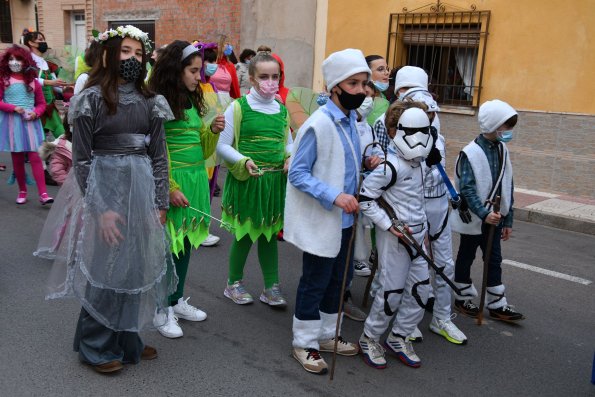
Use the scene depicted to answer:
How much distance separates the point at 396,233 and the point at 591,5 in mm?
7163

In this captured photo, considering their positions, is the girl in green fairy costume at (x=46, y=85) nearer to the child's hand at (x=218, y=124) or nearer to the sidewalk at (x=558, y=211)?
the child's hand at (x=218, y=124)

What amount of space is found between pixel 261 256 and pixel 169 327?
889 mm

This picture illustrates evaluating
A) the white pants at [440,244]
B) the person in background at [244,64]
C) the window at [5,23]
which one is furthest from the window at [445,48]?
the window at [5,23]

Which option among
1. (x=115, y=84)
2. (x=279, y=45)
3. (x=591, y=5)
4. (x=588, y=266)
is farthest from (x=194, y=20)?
(x=115, y=84)

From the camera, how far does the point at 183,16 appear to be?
15266mm

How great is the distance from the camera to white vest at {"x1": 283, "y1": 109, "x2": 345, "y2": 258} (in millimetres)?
3236

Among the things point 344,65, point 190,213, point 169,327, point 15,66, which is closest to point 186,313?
point 169,327

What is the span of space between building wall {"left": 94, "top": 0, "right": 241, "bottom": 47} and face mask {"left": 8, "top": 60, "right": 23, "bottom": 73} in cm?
765

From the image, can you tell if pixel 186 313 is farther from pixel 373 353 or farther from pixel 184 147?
pixel 373 353

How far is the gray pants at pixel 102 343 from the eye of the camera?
3189mm

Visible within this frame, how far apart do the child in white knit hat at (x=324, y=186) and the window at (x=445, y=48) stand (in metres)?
7.36

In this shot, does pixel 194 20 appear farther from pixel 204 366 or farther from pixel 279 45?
pixel 204 366

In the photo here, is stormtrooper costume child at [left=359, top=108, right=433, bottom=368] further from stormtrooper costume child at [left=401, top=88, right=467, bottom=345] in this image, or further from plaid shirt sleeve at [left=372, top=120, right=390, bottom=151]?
plaid shirt sleeve at [left=372, top=120, right=390, bottom=151]

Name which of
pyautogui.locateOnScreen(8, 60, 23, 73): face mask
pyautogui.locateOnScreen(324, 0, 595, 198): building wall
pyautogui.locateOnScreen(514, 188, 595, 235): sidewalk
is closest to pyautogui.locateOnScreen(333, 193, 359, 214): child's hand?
pyautogui.locateOnScreen(8, 60, 23, 73): face mask
